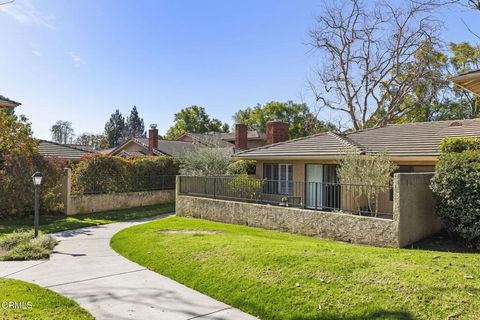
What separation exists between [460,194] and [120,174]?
16550mm

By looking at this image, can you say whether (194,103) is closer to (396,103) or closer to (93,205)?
(396,103)

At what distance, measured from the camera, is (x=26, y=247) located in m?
9.51

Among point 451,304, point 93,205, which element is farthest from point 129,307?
point 93,205

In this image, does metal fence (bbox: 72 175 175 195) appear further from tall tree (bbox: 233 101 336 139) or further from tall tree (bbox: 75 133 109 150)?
tall tree (bbox: 75 133 109 150)

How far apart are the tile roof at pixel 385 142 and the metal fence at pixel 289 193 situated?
1737 millimetres

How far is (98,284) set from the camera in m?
6.88

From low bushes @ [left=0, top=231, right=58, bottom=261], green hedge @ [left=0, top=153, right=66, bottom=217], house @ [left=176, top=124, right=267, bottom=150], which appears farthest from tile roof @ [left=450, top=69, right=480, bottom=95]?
green hedge @ [left=0, top=153, right=66, bottom=217]

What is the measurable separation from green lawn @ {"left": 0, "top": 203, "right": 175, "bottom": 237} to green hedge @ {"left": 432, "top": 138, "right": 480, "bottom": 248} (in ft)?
42.3

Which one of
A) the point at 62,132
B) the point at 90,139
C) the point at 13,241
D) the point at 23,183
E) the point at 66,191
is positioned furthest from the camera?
the point at 62,132

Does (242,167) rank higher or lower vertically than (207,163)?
lower

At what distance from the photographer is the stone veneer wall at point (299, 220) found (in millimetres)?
10430

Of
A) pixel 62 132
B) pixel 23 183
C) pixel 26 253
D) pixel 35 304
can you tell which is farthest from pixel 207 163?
pixel 62 132

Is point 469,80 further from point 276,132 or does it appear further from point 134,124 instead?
point 134,124

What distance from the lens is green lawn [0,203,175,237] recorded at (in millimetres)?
14125
